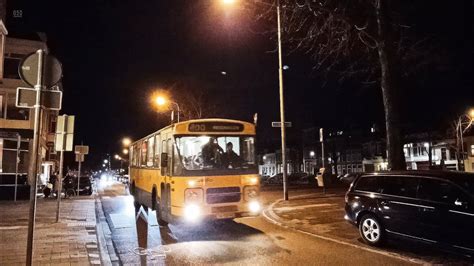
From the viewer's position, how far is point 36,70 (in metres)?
5.95

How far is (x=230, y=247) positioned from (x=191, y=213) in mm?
1899

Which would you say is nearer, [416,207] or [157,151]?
[416,207]

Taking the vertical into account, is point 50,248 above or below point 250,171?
below

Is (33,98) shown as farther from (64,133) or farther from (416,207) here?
(64,133)

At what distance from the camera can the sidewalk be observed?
7.88m

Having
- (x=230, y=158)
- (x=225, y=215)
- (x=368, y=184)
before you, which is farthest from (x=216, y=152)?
(x=368, y=184)

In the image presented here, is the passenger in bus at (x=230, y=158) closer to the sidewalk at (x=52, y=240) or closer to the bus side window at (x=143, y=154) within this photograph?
the sidewalk at (x=52, y=240)

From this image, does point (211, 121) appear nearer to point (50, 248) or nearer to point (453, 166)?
point (50, 248)

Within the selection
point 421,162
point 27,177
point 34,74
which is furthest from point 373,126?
point 34,74

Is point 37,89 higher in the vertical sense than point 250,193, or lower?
higher

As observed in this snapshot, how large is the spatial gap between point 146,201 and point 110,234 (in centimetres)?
386

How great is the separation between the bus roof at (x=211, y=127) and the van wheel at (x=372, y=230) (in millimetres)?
4185

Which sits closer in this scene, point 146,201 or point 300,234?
point 300,234

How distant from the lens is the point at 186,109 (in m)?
37.6
